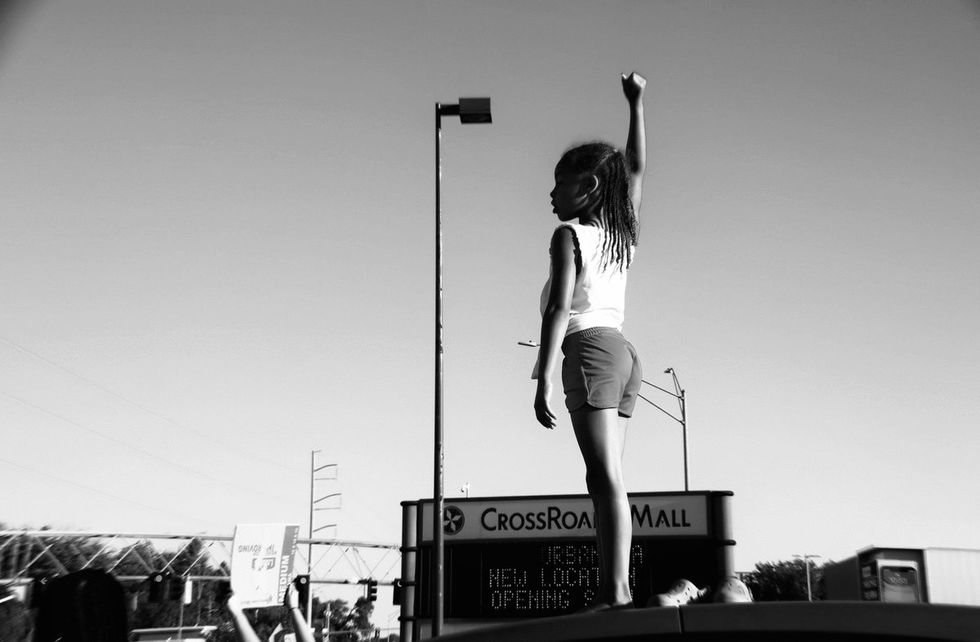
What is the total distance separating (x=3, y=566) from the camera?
46000 mm

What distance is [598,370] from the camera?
3.91 m

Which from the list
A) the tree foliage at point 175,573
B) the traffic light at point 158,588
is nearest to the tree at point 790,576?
the tree foliage at point 175,573

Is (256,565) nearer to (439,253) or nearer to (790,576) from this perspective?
(439,253)

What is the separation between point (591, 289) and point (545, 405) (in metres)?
0.53

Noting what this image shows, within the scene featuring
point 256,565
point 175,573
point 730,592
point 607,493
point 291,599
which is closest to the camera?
point 730,592

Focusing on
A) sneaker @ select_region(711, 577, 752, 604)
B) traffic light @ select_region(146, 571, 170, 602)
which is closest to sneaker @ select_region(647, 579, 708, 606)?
sneaker @ select_region(711, 577, 752, 604)

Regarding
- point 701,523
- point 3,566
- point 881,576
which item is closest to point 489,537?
point 701,523

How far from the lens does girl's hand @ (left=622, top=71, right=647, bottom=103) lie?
174 inches

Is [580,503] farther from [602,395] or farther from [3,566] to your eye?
[3,566]

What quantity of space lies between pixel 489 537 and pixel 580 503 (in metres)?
1.04

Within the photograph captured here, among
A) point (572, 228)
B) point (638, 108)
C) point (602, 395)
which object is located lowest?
point (602, 395)

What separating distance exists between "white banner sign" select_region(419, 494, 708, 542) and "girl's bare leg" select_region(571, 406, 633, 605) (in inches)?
228

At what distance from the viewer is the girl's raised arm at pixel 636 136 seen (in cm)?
436

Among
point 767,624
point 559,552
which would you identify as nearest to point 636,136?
point 767,624
